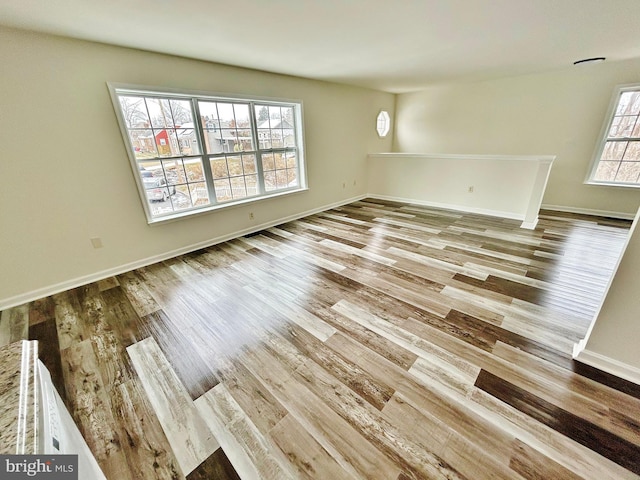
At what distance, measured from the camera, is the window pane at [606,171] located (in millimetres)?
4082

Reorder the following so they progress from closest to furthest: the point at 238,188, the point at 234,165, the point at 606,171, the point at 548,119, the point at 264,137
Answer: the point at 234,165, the point at 238,188, the point at 264,137, the point at 606,171, the point at 548,119

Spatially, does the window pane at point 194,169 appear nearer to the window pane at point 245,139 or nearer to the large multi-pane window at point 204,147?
the large multi-pane window at point 204,147

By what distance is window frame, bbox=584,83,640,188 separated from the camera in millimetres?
3760

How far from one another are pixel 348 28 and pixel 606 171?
15.9 ft

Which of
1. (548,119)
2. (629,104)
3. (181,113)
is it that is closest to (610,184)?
(629,104)

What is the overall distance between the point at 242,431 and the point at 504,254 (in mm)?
Answer: 3212

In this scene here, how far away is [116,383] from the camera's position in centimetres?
157

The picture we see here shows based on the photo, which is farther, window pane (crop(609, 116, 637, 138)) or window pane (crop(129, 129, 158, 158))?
window pane (crop(609, 116, 637, 138))

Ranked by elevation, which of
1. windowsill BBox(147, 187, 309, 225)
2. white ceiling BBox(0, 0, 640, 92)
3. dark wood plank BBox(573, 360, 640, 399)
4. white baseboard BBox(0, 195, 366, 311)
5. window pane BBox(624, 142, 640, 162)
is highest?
white ceiling BBox(0, 0, 640, 92)

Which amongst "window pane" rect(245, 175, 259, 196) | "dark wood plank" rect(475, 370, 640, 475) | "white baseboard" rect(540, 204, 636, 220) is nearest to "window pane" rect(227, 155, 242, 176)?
"window pane" rect(245, 175, 259, 196)

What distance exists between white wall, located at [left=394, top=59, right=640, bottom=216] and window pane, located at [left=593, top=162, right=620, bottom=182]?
0.53ft

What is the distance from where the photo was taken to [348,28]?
2.25 m

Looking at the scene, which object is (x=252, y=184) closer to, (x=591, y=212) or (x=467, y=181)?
(x=467, y=181)

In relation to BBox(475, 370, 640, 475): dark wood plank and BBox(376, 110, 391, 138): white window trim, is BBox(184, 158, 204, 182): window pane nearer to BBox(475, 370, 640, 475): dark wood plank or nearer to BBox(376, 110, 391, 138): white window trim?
BBox(475, 370, 640, 475): dark wood plank
